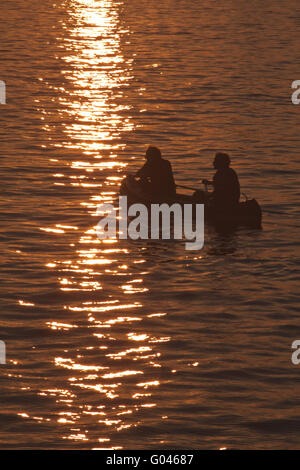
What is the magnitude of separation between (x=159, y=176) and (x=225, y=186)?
1.93 m

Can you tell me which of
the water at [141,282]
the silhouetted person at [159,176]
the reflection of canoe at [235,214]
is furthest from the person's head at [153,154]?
the water at [141,282]

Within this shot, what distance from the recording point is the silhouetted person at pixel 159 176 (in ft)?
80.7

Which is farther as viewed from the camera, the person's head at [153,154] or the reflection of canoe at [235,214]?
the person's head at [153,154]

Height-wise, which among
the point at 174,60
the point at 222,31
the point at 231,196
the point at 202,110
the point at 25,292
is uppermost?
the point at 222,31

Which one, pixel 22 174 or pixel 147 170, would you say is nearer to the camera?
pixel 147 170

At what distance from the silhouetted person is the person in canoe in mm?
1555

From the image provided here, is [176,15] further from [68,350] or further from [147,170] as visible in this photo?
[68,350]

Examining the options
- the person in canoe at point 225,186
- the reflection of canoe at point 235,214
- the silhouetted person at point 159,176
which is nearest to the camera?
the reflection of canoe at point 235,214

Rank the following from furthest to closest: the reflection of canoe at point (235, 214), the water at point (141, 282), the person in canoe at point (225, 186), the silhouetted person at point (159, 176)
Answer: the silhouetted person at point (159, 176) → the person in canoe at point (225, 186) → the reflection of canoe at point (235, 214) → the water at point (141, 282)

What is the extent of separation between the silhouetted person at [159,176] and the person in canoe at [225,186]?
5.10 feet

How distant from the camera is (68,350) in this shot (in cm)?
1711

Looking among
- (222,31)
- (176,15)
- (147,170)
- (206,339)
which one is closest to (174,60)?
(222,31)

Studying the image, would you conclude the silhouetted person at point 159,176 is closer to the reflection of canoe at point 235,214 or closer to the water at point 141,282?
the reflection of canoe at point 235,214

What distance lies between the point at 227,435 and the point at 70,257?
8107 mm
